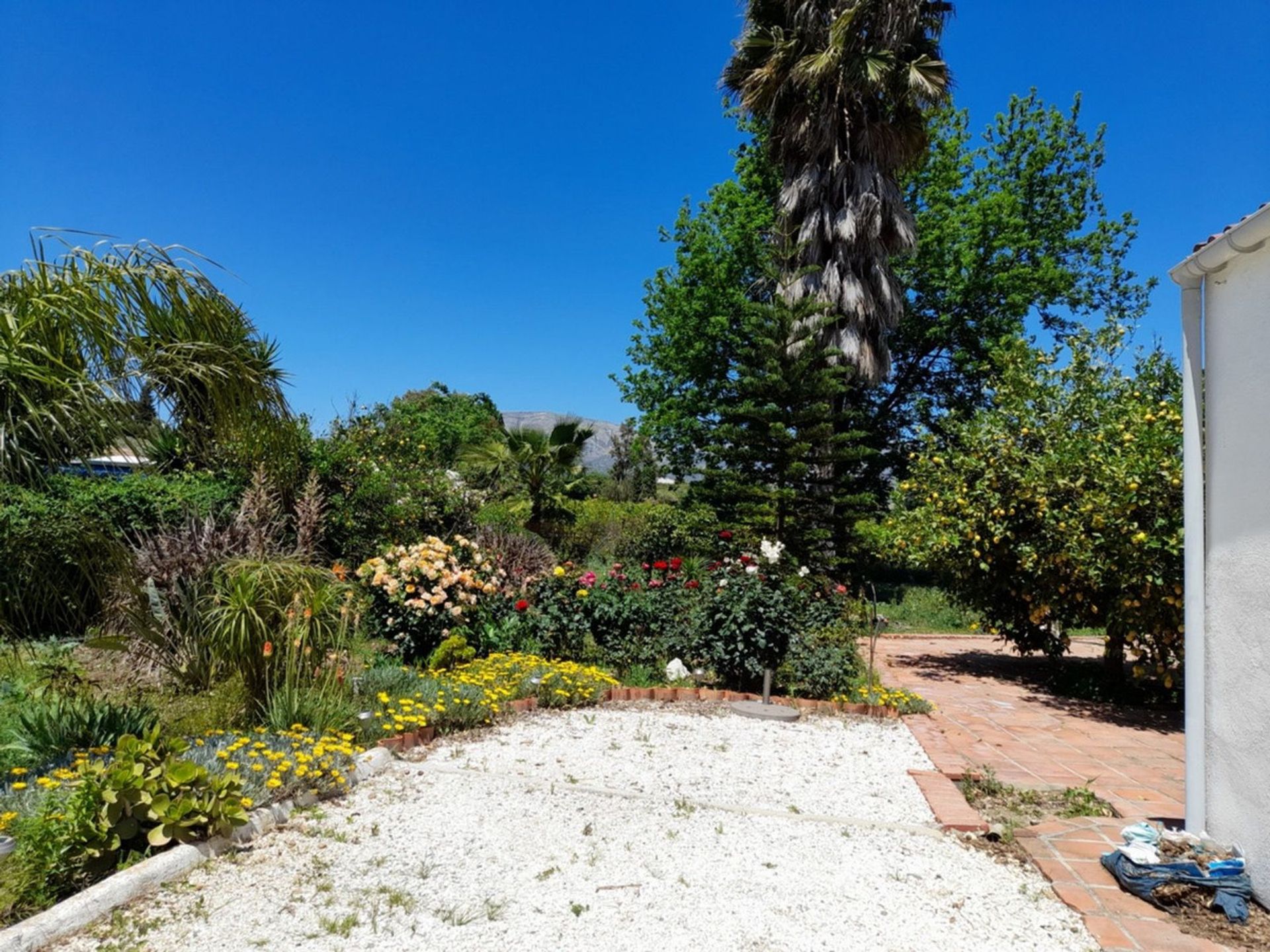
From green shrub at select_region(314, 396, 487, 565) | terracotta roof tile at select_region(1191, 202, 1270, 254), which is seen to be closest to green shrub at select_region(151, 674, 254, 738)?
green shrub at select_region(314, 396, 487, 565)

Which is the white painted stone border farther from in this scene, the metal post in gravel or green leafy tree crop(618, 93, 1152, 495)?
green leafy tree crop(618, 93, 1152, 495)

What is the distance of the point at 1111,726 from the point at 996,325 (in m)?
11.3

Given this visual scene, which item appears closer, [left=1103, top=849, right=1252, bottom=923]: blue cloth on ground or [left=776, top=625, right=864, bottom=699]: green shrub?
[left=1103, top=849, right=1252, bottom=923]: blue cloth on ground

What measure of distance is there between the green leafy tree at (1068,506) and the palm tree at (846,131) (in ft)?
14.9

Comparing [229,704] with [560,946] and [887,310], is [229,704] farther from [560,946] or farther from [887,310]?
[887,310]

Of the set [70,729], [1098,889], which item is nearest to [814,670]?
[1098,889]

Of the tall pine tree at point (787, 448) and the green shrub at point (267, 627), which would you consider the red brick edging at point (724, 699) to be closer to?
the green shrub at point (267, 627)

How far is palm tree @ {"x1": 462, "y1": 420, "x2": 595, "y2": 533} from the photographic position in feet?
42.8

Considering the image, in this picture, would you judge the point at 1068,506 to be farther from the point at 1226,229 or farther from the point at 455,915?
the point at 455,915

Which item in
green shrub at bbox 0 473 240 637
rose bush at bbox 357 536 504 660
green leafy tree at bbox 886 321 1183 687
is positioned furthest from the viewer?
rose bush at bbox 357 536 504 660

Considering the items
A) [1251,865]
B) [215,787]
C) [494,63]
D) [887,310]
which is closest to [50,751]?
[215,787]

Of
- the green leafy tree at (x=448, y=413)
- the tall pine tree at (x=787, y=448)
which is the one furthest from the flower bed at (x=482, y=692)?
the green leafy tree at (x=448, y=413)

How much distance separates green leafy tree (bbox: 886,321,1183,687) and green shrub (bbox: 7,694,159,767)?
6.06 m

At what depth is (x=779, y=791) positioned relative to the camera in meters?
3.89
